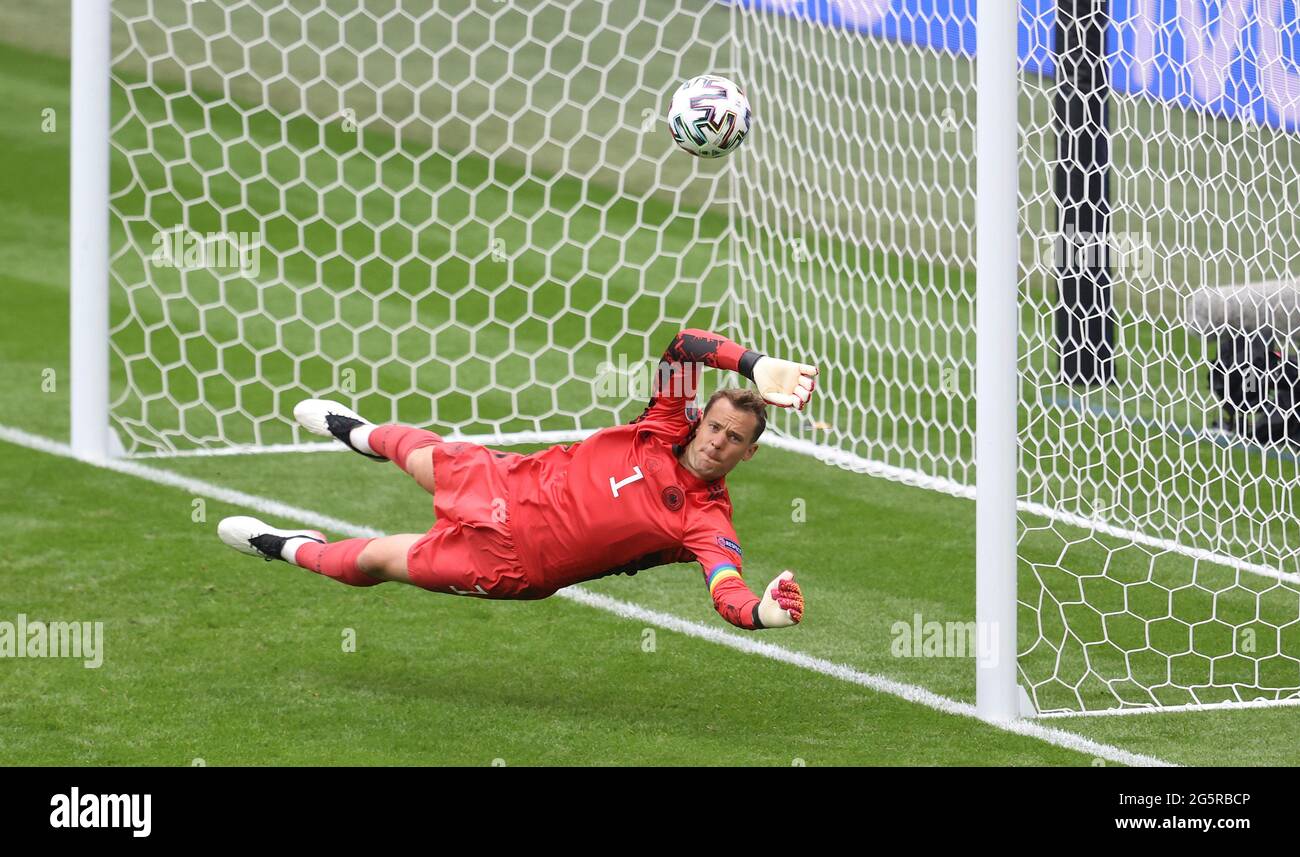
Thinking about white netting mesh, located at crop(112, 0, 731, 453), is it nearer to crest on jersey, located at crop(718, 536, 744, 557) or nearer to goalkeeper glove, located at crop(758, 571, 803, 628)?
crest on jersey, located at crop(718, 536, 744, 557)

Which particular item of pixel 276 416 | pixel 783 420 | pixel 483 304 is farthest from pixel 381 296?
pixel 783 420

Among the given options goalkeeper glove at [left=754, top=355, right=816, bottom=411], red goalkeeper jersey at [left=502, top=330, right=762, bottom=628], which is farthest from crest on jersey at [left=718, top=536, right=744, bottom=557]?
goalkeeper glove at [left=754, top=355, right=816, bottom=411]

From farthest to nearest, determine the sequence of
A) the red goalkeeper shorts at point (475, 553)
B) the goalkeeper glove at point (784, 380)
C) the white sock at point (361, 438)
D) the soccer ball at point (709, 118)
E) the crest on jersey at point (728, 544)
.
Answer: the white sock at point (361, 438), the soccer ball at point (709, 118), the red goalkeeper shorts at point (475, 553), the crest on jersey at point (728, 544), the goalkeeper glove at point (784, 380)

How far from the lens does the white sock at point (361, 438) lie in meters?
6.35

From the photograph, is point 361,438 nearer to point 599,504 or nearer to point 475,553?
point 475,553

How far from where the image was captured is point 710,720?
18.9 feet

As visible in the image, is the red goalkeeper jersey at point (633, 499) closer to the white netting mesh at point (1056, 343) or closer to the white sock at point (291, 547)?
the white sock at point (291, 547)

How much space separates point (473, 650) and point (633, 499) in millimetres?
1091

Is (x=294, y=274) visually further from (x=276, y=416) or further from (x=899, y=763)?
(x=899, y=763)

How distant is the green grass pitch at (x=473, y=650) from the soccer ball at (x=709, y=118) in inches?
69.6

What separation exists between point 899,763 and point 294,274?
719 cm

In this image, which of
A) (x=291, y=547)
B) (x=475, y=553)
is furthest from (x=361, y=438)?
(x=475, y=553)

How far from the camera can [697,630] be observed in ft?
21.9

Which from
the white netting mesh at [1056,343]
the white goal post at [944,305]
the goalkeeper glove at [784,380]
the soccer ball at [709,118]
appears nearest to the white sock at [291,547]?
the goalkeeper glove at [784,380]
